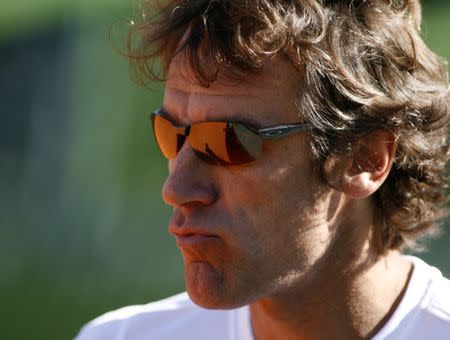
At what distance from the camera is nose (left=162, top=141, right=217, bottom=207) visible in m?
2.35

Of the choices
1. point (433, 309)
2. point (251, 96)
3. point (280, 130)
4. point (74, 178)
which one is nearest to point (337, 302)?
point (433, 309)

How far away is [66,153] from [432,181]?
2.34 metres

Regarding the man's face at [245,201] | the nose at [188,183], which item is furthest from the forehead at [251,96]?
the nose at [188,183]

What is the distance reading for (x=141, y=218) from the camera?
4.65m

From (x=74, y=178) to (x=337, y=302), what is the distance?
243cm

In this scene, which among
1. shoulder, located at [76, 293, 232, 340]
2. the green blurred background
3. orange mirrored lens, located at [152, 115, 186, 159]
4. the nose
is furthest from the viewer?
the green blurred background

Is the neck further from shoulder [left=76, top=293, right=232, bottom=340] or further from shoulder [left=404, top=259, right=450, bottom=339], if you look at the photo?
shoulder [left=76, top=293, right=232, bottom=340]

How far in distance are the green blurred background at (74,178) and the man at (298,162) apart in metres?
1.88

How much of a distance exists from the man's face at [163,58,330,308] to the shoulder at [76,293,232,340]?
0.39 m

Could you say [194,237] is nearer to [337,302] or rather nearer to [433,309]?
[337,302]

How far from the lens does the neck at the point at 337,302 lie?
8.25 feet

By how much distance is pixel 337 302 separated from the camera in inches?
99.7

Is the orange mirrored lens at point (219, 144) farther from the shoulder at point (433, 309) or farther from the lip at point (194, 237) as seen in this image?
the shoulder at point (433, 309)

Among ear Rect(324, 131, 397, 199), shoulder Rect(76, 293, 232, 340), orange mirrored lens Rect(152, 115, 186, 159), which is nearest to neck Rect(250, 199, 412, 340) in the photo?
ear Rect(324, 131, 397, 199)
